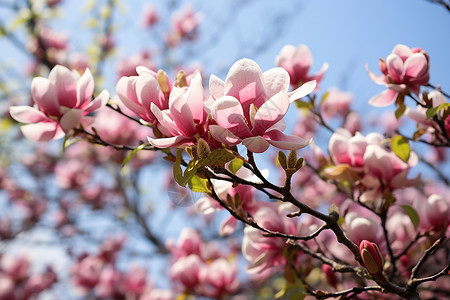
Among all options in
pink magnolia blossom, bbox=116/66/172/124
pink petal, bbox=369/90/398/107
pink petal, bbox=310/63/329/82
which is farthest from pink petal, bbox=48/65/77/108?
pink petal, bbox=369/90/398/107

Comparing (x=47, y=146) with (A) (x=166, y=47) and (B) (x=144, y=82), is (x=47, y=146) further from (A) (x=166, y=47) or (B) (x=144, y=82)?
(B) (x=144, y=82)

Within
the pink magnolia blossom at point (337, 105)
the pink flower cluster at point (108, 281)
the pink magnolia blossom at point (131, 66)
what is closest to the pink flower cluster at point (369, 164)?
the pink magnolia blossom at point (131, 66)

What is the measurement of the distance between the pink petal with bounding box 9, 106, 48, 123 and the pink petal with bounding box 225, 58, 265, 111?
0.52 m

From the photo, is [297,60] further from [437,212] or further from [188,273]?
[188,273]

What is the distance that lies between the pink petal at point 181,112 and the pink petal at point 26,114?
0.44m

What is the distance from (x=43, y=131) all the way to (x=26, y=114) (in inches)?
2.1

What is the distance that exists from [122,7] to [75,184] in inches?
67.2

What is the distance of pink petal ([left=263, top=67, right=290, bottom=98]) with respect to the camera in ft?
2.13

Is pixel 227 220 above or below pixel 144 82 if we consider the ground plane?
below

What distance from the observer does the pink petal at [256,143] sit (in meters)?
0.60

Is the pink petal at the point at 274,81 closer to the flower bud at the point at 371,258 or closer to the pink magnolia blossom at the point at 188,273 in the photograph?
the flower bud at the point at 371,258

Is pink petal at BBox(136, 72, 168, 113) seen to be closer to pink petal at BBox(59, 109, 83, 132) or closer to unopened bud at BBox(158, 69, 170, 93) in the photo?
unopened bud at BBox(158, 69, 170, 93)

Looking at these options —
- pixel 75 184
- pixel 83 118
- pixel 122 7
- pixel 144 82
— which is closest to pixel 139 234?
pixel 75 184

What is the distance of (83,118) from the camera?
0.94m
